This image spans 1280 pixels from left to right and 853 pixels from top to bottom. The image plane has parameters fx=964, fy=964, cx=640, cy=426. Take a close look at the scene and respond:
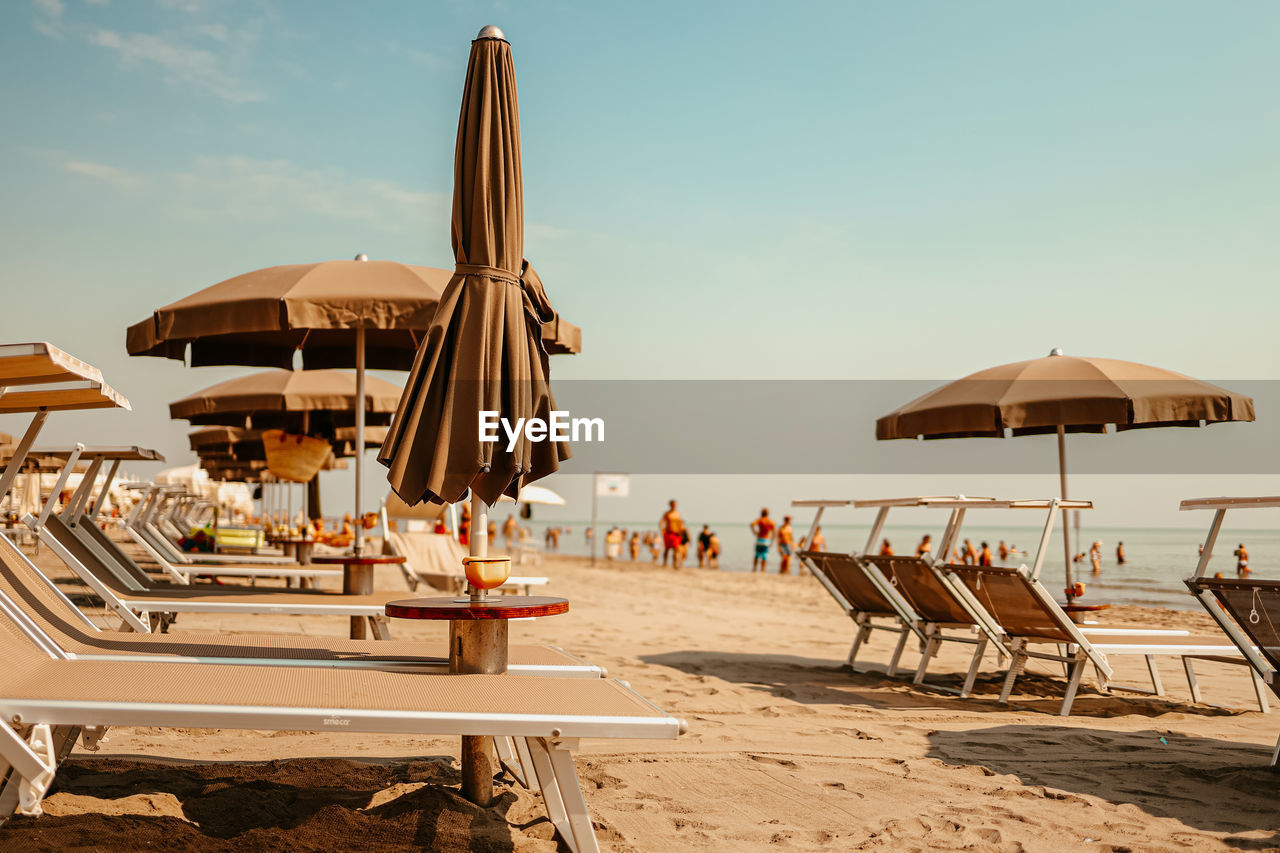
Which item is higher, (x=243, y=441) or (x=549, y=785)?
(x=243, y=441)

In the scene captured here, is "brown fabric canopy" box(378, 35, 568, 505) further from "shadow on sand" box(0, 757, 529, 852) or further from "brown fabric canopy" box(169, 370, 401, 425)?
"brown fabric canopy" box(169, 370, 401, 425)

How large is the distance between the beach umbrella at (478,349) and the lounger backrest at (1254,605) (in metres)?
2.91

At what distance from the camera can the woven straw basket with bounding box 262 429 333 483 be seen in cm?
1123

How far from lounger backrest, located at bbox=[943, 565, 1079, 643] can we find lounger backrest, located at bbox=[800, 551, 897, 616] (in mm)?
920

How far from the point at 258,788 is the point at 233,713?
3.77ft

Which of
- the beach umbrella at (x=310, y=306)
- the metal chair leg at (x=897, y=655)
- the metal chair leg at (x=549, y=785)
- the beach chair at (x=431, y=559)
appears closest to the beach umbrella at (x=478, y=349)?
the metal chair leg at (x=549, y=785)

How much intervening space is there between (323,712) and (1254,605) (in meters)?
3.74

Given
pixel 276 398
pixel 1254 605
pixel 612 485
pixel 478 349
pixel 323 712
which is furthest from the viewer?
pixel 612 485

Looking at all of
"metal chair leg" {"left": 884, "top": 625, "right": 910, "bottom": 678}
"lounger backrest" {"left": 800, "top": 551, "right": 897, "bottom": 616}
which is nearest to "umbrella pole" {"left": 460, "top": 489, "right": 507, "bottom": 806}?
"lounger backrest" {"left": 800, "top": 551, "right": 897, "bottom": 616}

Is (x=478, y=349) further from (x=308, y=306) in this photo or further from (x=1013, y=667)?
(x=1013, y=667)

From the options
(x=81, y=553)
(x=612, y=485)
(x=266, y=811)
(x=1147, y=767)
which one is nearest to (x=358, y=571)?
(x=81, y=553)

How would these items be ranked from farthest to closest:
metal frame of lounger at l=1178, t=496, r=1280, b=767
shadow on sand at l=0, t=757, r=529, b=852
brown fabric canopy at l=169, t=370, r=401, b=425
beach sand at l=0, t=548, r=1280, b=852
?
brown fabric canopy at l=169, t=370, r=401, b=425 < metal frame of lounger at l=1178, t=496, r=1280, b=767 < beach sand at l=0, t=548, r=1280, b=852 < shadow on sand at l=0, t=757, r=529, b=852

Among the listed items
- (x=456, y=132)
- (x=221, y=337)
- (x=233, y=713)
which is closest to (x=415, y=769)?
(x=233, y=713)

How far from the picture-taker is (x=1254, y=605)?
4031 millimetres
